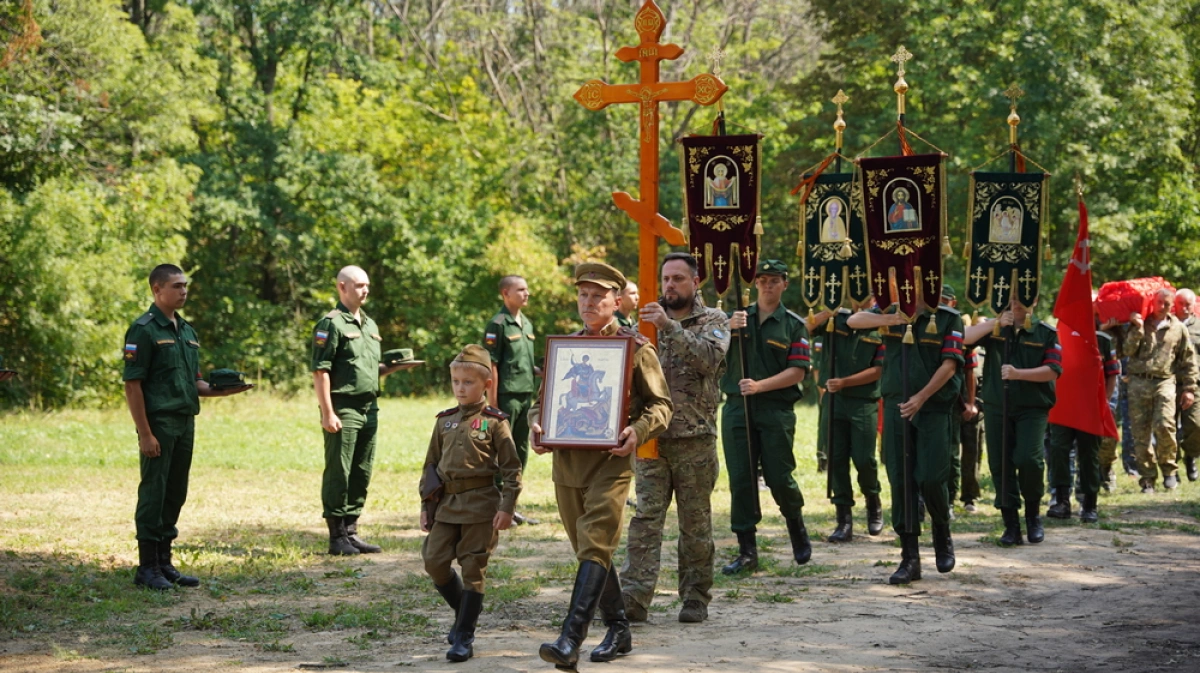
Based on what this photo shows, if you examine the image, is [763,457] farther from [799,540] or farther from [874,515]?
[874,515]

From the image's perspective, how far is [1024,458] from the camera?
989 centimetres

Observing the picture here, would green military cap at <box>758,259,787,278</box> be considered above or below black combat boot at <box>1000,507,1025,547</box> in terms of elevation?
above

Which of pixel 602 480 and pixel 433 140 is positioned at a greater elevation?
pixel 433 140

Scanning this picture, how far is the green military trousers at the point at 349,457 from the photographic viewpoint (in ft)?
31.0

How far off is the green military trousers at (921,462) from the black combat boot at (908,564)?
7cm

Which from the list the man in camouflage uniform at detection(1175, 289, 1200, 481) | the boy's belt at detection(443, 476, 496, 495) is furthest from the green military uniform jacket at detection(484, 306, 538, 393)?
the man in camouflage uniform at detection(1175, 289, 1200, 481)

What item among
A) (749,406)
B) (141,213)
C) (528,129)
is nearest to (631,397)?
(749,406)

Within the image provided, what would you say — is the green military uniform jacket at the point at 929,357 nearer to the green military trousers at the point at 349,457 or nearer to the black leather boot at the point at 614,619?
the black leather boot at the point at 614,619

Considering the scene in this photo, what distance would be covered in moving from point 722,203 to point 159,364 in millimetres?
3989

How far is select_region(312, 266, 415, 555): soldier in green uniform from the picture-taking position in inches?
368

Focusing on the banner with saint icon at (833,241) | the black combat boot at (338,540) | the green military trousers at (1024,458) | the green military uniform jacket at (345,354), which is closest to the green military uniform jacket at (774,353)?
the banner with saint icon at (833,241)

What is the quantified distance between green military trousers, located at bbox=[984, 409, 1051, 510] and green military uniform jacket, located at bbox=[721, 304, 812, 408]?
6.84 feet

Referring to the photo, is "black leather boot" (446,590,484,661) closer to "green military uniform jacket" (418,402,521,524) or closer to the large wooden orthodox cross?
"green military uniform jacket" (418,402,521,524)

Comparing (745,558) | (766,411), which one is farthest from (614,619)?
(766,411)
